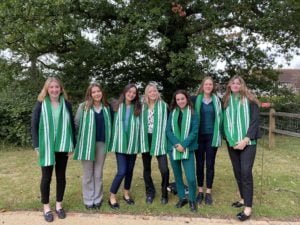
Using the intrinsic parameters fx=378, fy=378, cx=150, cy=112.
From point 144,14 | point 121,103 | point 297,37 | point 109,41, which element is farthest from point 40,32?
point 297,37

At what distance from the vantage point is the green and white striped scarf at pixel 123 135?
5082 mm

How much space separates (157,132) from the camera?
5133 millimetres

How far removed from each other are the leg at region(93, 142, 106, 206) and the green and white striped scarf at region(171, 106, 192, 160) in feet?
3.18

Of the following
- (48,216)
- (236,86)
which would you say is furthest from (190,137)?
(48,216)

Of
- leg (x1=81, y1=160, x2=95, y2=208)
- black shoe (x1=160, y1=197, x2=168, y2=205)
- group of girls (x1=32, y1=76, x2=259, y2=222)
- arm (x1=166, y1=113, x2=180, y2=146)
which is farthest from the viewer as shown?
black shoe (x1=160, y1=197, x2=168, y2=205)

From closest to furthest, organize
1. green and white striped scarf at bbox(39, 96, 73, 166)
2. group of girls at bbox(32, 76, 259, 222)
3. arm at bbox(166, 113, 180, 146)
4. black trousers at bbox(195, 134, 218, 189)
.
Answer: green and white striped scarf at bbox(39, 96, 73, 166)
group of girls at bbox(32, 76, 259, 222)
arm at bbox(166, 113, 180, 146)
black trousers at bbox(195, 134, 218, 189)

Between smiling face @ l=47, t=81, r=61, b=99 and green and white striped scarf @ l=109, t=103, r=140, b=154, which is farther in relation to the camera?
green and white striped scarf @ l=109, t=103, r=140, b=154

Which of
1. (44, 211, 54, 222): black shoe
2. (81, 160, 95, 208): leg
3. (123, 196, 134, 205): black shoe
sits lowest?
(44, 211, 54, 222): black shoe

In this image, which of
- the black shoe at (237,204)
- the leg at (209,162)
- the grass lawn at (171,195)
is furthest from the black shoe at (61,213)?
the black shoe at (237,204)

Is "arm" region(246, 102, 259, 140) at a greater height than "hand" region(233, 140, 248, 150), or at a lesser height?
greater

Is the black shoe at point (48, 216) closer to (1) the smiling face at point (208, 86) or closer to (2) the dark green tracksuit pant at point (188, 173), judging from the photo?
(2) the dark green tracksuit pant at point (188, 173)

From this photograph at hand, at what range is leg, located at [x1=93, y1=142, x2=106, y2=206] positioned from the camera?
5082mm

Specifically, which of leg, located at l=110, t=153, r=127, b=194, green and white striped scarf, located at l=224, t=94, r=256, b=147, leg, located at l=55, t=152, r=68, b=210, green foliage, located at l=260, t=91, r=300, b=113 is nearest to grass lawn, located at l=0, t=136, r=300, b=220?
leg, located at l=55, t=152, r=68, b=210

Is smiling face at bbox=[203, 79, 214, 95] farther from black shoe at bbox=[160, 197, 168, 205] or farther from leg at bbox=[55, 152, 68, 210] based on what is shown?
leg at bbox=[55, 152, 68, 210]
